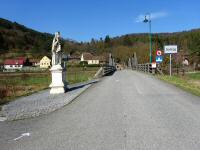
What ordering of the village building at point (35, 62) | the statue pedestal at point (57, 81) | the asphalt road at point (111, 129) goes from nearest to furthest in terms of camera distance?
the asphalt road at point (111, 129) → the statue pedestal at point (57, 81) → the village building at point (35, 62)

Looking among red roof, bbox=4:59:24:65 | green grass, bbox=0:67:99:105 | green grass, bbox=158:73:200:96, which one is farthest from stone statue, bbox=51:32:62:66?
red roof, bbox=4:59:24:65

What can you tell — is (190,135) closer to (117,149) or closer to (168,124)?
(168,124)

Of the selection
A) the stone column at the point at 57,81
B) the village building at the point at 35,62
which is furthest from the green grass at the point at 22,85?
the village building at the point at 35,62

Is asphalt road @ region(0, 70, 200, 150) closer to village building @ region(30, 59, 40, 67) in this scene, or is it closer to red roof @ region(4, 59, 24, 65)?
red roof @ region(4, 59, 24, 65)

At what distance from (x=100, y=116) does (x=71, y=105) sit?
10.2 feet

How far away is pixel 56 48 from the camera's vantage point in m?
18.6

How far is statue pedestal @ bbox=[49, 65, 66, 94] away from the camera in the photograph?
694 inches

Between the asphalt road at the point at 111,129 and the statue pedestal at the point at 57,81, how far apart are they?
184 inches

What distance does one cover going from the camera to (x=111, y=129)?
28.5ft

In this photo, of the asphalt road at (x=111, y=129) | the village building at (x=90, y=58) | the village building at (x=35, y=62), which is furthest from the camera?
the village building at (x=35, y=62)

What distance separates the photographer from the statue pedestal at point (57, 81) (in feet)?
57.8

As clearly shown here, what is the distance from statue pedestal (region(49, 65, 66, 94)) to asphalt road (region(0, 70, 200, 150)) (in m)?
4.68

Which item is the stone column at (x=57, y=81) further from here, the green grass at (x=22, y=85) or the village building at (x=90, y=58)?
the village building at (x=90, y=58)

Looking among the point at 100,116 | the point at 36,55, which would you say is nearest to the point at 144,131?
the point at 100,116
